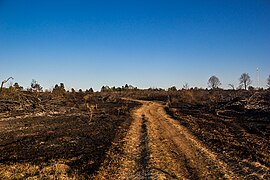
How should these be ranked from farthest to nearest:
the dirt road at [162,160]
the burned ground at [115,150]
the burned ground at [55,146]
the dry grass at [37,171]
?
the burned ground at [55,146] → the burned ground at [115,150] → the dirt road at [162,160] → the dry grass at [37,171]

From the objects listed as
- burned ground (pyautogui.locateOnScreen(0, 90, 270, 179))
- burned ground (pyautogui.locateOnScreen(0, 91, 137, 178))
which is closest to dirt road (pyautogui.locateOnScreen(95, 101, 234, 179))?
burned ground (pyautogui.locateOnScreen(0, 90, 270, 179))

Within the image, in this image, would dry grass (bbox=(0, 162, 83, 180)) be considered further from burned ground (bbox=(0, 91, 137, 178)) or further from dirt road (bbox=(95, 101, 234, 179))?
dirt road (bbox=(95, 101, 234, 179))

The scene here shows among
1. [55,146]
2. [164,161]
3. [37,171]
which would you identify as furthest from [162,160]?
[55,146]

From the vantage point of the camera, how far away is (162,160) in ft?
47.2

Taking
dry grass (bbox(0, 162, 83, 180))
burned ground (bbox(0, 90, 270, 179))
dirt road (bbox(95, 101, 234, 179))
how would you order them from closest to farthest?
dry grass (bbox(0, 162, 83, 180)), dirt road (bbox(95, 101, 234, 179)), burned ground (bbox(0, 90, 270, 179))

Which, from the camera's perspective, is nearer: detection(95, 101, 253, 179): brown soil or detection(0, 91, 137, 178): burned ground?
detection(95, 101, 253, 179): brown soil

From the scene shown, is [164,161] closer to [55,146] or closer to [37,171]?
[37,171]

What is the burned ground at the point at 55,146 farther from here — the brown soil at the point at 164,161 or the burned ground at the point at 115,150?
the brown soil at the point at 164,161

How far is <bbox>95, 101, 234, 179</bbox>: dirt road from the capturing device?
12.2m

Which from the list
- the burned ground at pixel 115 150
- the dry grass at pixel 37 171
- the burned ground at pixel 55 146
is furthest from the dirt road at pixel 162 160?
the dry grass at pixel 37 171

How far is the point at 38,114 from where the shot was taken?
3822 cm

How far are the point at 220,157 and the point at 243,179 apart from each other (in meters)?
3.53

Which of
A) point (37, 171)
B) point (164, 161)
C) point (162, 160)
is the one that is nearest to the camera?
point (37, 171)

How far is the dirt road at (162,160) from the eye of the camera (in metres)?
12.2
